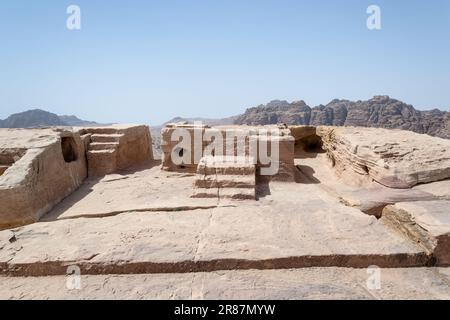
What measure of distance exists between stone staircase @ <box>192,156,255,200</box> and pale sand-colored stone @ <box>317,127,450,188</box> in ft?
6.22

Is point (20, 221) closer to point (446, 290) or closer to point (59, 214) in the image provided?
point (59, 214)

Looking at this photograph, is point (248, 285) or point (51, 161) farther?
point (51, 161)

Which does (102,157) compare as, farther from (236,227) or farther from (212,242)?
(212,242)

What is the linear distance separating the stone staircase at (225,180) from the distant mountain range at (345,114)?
137ft

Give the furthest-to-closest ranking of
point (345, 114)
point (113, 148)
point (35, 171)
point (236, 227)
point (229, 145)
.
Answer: point (345, 114) < point (113, 148) < point (229, 145) < point (35, 171) < point (236, 227)

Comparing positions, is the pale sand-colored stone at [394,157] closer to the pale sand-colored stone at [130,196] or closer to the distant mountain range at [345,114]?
the pale sand-colored stone at [130,196]

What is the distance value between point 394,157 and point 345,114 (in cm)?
4977

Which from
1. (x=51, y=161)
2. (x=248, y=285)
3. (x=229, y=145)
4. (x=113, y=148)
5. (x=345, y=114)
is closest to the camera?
(x=248, y=285)

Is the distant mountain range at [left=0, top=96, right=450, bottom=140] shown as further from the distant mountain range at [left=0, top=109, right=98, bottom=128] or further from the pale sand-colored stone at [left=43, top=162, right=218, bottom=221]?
the pale sand-colored stone at [left=43, top=162, right=218, bottom=221]

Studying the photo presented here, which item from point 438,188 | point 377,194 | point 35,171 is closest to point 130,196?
point 35,171

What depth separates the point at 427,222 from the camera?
290 cm

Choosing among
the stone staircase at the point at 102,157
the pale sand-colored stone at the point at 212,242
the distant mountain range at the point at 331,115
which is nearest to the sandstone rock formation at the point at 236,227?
the pale sand-colored stone at the point at 212,242

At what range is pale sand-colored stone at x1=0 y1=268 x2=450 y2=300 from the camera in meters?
2.37
